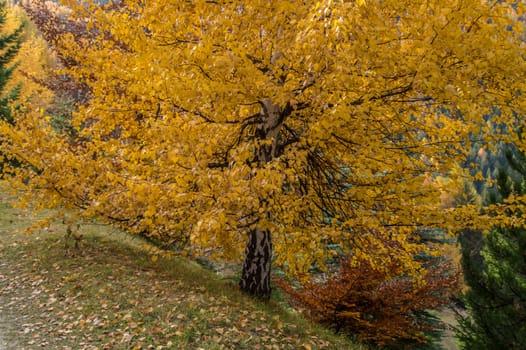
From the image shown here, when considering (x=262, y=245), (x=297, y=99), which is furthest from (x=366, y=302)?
(x=297, y=99)

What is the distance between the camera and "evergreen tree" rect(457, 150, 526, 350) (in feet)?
25.2

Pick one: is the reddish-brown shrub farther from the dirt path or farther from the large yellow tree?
the dirt path

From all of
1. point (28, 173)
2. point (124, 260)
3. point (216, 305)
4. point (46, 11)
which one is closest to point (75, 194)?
point (28, 173)

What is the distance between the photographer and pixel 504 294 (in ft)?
26.3

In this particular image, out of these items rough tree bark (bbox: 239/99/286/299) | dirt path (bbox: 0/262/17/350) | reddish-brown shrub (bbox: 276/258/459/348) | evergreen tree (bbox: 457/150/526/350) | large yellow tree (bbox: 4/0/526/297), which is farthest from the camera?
reddish-brown shrub (bbox: 276/258/459/348)

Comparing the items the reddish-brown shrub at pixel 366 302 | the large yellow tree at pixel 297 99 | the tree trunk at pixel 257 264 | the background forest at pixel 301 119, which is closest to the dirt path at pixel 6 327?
the background forest at pixel 301 119

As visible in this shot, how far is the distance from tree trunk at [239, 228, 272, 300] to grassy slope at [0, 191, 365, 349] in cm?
28

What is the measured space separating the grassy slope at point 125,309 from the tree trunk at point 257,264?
28 cm

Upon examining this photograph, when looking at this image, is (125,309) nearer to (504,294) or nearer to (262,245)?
(262,245)

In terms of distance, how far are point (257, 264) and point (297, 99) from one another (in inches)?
126

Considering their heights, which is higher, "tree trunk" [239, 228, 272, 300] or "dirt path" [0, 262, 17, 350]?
"tree trunk" [239, 228, 272, 300]

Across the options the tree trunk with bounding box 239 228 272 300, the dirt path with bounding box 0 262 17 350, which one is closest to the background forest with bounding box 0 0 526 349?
the tree trunk with bounding box 239 228 272 300

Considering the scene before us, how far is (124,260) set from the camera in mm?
8625

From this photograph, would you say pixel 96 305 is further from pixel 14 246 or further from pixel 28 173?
pixel 14 246
